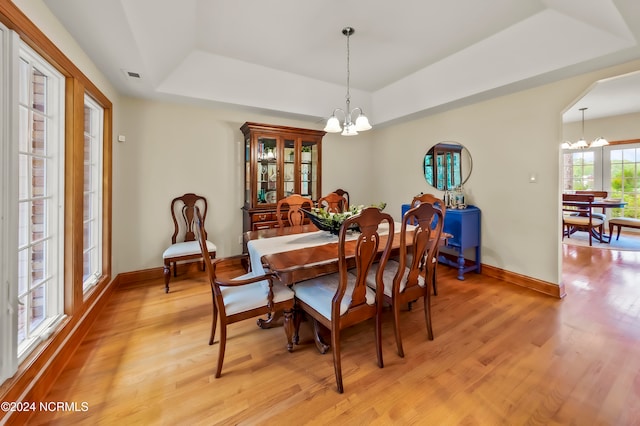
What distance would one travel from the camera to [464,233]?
3.38 m

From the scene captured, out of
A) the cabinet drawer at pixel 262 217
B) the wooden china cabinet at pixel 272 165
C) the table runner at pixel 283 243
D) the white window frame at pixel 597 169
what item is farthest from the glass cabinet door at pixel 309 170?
the white window frame at pixel 597 169

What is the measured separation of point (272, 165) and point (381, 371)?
112 inches

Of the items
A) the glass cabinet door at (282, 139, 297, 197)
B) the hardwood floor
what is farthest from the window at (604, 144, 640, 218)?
the glass cabinet door at (282, 139, 297, 197)

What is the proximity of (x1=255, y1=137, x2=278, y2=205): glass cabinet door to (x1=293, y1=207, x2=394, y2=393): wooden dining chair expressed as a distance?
206 cm

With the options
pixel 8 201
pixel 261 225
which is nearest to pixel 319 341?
pixel 8 201

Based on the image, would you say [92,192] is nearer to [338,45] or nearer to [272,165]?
[272,165]

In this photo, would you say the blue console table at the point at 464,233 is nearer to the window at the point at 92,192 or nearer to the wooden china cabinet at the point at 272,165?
the wooden china cabinet at the point at 272,165

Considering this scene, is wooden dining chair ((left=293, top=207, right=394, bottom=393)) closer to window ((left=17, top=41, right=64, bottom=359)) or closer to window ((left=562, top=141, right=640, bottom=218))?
window ((left=17, top=41, right=64, bottom=359))

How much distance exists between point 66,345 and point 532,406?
9.52ft

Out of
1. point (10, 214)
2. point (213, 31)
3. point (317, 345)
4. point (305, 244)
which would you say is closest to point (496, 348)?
point (317, 345)

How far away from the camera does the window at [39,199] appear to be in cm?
160

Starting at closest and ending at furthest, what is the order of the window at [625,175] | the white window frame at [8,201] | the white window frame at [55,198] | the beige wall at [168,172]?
the white window frame at [8,201] → the white window frame at [55,198] → the beige wall at [168,172] → the window at [625,175]

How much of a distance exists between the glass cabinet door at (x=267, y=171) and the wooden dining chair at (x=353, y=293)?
2.06 meters

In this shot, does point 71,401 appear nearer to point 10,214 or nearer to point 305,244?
point 10,214
